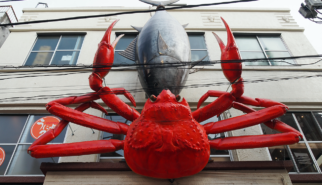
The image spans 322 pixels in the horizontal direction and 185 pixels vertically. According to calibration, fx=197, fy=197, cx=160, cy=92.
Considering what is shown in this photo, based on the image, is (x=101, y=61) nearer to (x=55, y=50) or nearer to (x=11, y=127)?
(x=11, y=127)

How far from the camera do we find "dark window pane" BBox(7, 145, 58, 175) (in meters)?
5.17

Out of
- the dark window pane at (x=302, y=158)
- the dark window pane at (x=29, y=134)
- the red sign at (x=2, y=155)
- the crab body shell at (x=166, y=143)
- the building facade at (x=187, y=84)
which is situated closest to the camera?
the crab body shell at (x=166, y=143)

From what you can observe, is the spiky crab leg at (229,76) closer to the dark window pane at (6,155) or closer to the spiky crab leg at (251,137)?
the spiky crab leg at (251,137)

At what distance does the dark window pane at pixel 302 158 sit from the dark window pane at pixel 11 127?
7.85 m

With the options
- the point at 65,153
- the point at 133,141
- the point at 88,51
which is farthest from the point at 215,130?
the point at 88,51

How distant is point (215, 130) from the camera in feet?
12.1

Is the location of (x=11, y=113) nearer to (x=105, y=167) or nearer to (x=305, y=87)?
(x=105, y=167)

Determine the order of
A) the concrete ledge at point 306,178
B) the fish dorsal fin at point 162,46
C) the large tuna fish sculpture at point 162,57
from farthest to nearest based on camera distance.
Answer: the concrete ledge at point 306,178 → the fish dorsal fin at point 162,46 → the large tuna fish sculpture at point 162,57

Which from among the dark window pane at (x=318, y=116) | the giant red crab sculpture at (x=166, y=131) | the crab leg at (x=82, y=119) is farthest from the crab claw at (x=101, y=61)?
the dark window pane at (x=318, y=116)

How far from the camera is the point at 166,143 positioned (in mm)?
2975

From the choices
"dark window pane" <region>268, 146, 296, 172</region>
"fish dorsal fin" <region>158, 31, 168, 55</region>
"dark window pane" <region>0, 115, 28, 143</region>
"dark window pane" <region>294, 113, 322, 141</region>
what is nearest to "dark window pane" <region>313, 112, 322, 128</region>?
"dark window pane" <region>294, 113, 322, 141</region>

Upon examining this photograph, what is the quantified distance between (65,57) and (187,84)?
501 centimetres

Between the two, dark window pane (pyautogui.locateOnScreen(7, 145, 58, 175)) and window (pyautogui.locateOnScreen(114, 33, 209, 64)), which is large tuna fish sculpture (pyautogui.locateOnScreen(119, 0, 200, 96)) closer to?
window (pyautogui.locateOnScreen(114, 33, 209, 64))

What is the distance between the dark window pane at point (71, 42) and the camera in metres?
8.29
